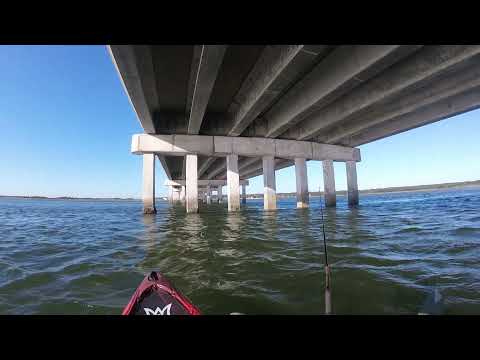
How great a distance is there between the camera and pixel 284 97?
13477 millimetres

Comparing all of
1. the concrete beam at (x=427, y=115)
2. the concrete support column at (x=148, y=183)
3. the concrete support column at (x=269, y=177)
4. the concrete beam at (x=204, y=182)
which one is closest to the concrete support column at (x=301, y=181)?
the concrete support column at (x=269, y=177)

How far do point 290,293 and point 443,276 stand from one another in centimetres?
266

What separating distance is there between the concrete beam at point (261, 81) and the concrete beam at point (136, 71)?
15.8 ft

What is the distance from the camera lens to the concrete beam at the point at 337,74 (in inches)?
330

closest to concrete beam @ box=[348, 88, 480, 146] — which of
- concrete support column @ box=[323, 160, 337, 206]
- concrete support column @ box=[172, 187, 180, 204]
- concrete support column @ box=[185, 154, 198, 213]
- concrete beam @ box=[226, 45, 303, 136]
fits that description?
concrete support column @ box=[323, 160, 337, 206]

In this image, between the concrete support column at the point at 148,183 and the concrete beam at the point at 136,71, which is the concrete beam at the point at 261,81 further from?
the concrete support column at the point at 148,183

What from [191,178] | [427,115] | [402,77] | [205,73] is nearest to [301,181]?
[191,178]

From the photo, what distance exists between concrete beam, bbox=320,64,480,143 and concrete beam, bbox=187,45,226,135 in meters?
11.3
